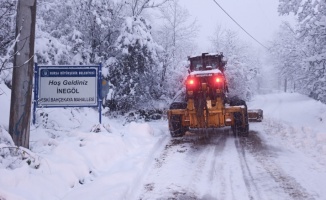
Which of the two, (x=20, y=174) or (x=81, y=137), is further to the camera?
(x=81, y=137)

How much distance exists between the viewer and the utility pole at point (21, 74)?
607 centimetres

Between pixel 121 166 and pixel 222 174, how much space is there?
Result: 2.03 metres

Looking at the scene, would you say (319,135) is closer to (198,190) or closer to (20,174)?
(198,190)

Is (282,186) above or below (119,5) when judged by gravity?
below

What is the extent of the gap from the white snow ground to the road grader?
107 cm

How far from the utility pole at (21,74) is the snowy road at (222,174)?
2.38 m

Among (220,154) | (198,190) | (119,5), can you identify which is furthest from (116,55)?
(198,190)

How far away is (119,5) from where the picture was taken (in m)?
21.2

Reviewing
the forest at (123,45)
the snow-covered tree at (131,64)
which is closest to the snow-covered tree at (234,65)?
the forest at (123,45)

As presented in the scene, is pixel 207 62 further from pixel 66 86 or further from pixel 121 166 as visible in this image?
pixel 121 166

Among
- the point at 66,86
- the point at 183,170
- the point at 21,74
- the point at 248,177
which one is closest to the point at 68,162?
the point at 21,74

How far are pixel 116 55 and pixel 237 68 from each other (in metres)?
14.8

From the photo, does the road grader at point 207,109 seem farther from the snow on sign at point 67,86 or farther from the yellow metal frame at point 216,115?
the snow on sign at point 67,86

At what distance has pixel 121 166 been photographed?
23.3ft
